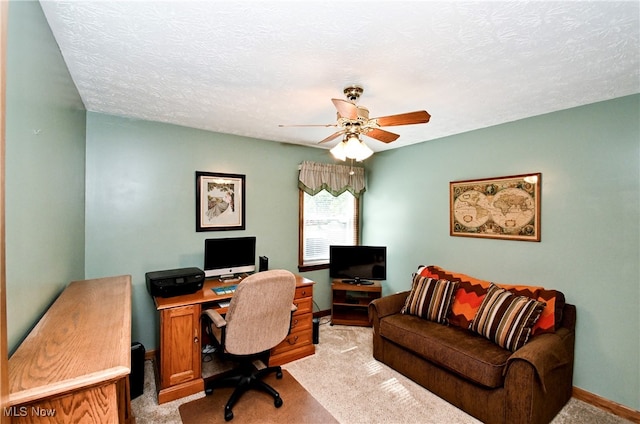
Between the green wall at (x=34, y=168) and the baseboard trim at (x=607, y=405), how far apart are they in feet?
12.2

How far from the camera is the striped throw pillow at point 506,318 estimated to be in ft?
7.47

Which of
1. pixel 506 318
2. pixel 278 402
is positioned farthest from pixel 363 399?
pixel 506 318

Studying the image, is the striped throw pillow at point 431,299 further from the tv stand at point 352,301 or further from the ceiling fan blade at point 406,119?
the ceiling fan blade at point 406,119

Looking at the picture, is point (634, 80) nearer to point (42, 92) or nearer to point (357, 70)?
point (357, 70)

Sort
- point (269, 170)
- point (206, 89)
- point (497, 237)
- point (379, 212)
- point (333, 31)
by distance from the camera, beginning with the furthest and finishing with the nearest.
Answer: point (379, 212)
point (269, 170)
point (497, 237)
point (206, 89)
point (333, 31)

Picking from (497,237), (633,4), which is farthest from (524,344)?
(633,4)

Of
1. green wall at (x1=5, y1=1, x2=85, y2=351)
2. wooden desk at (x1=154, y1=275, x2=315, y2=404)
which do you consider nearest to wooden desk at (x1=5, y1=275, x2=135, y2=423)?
green wall at (x1=5, y1=1, x2=85, y2=351)

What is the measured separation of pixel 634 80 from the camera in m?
1.99

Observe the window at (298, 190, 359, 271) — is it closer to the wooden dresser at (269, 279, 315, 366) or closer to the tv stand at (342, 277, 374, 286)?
the tv stand at (342, 277, 374, 286)

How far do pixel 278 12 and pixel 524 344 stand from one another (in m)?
2.76

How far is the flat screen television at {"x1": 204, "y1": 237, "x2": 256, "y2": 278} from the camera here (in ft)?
9.73

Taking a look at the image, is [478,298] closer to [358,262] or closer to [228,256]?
[358,262]

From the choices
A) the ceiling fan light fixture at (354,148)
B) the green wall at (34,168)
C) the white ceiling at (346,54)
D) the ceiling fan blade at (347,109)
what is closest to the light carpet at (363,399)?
the green wall at (34,168)

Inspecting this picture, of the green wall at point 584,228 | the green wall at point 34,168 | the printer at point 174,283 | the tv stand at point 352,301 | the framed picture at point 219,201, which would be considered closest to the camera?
the green wall at point 34,168
